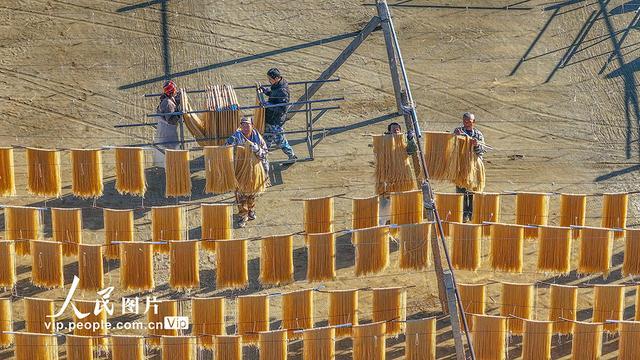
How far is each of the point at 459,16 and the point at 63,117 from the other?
10.5 metres

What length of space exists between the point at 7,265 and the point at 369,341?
7.03m

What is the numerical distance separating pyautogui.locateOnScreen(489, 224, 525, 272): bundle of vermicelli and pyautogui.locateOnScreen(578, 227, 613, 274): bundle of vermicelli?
1185 millimetres

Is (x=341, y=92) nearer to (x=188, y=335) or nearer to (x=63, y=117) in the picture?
(x=63, y=117)

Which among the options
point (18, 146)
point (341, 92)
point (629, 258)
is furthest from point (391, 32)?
point (18, 146)

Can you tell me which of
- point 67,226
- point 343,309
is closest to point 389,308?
point 343,309

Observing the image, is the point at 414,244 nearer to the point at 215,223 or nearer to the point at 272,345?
the point at 272,345

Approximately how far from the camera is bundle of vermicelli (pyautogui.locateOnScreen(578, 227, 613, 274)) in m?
27.4

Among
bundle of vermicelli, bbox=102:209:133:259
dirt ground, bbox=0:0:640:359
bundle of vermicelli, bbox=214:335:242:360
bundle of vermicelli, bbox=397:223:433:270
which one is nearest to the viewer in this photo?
bundle of vermicelli, bbox=214:335:242:360

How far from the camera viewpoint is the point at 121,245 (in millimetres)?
26688

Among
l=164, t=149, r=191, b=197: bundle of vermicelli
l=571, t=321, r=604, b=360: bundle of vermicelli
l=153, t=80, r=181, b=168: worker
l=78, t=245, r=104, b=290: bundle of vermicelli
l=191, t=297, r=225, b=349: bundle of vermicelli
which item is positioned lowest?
l=571, t=321, r=604, b=360: bundle of vermicelli

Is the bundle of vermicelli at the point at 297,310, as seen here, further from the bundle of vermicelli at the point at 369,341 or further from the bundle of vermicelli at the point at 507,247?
the bundle of vermicelli at the point at 507,247

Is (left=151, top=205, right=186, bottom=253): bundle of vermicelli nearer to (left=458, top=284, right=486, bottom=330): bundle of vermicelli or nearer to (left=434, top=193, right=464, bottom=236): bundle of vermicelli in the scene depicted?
(left=434, top=193, right=464, bottom=236): bundle of vermicelli

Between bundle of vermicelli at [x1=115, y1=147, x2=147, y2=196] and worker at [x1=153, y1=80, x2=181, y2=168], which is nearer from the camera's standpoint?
bundle of vermicelli at [x1=115, y1=147, x2=147, y2=196]

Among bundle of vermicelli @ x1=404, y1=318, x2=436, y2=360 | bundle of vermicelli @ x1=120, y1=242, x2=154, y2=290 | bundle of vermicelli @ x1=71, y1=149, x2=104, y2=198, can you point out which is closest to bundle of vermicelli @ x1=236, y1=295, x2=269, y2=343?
bundle of vermicelli @ x1=120, y1=242, x2=154, y2=290
